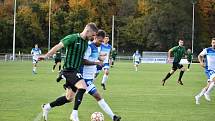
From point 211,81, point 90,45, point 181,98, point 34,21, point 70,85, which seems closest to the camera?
point 70,85

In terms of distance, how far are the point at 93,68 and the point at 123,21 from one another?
83095 mm

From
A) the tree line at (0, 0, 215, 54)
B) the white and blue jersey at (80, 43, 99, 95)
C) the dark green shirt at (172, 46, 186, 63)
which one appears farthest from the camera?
the tree line at (0, 0, 215, 54)

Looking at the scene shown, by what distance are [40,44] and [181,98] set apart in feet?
233

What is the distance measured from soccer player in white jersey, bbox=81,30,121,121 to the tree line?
7268 cm

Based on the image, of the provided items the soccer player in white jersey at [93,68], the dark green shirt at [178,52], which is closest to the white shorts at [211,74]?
the soccer player in white jersey at [93,68]

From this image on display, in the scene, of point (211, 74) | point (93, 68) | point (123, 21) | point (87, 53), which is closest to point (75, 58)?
point (87, 53)

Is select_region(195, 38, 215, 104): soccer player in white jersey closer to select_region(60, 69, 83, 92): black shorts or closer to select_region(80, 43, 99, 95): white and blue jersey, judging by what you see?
select_region(80, 43, 99, 95): white and blue jersey

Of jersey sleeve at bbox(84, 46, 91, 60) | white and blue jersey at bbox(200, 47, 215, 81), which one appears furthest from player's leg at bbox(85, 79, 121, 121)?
white and blue jersey at bbox(200, 47, 215, 81)

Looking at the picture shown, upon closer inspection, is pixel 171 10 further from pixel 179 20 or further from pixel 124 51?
pixel 124 51

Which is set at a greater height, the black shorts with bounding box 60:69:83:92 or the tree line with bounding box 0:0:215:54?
the tree line with bounding box 0:0:215:54

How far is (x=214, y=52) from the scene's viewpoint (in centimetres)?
1681

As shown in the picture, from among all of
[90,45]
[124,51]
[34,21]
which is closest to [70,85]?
[90,45]

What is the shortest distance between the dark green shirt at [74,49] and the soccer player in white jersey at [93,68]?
2.30 ft

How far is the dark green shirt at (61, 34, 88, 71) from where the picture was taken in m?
10.6
